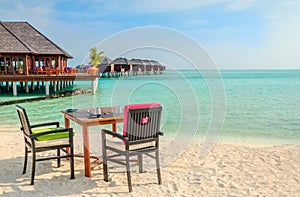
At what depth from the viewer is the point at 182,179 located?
130 inches

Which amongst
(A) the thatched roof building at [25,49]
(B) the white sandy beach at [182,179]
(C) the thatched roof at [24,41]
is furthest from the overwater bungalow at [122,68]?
(B) the white sandy beach at [182,179]

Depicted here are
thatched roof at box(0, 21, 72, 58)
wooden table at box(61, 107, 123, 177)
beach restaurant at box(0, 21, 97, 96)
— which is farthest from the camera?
thatched roof at box(0, 21, 72, 58)

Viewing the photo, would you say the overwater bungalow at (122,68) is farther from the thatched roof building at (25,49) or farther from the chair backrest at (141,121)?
the chair backrest at (141,121)

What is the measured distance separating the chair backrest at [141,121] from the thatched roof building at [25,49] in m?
18.0

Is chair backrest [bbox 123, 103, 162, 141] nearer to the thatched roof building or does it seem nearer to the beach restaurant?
the beach restaurant

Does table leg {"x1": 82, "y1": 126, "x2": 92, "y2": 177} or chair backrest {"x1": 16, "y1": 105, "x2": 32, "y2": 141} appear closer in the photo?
chair backrest {"x1": 16, "y1": 105, "x2": 32, "y2": 141}

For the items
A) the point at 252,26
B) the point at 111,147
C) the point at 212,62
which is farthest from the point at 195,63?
the point at 252,26

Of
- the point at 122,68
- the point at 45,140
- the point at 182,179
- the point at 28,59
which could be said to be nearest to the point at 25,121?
the point at 45,140

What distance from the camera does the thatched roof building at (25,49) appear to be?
62.2ft

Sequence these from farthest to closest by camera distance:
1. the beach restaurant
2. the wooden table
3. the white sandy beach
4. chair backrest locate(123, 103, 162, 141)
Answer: the beach restaurant
the wooden table
the white sandy beach
chair backrest locate(123, 103, 162, 141)

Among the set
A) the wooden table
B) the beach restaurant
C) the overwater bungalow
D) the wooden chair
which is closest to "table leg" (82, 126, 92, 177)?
the wooden table

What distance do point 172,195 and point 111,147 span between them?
2.63 ft

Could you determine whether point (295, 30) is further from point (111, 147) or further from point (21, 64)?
point (111, 147)

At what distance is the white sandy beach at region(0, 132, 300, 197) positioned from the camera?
Result: 9.56 feet
